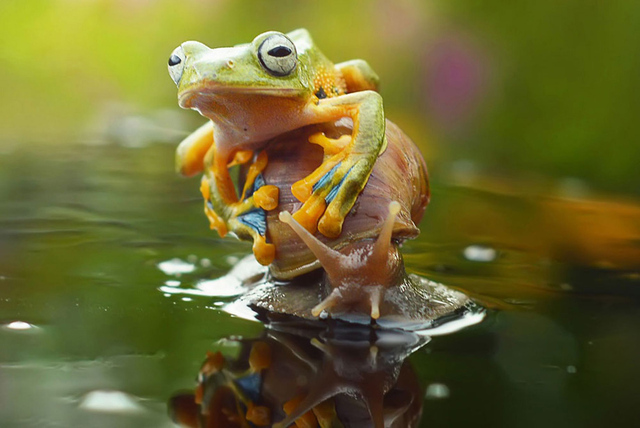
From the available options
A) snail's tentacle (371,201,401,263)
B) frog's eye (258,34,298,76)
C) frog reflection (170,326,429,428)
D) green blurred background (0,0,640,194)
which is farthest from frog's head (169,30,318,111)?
green blurred background (0,0,640,194)

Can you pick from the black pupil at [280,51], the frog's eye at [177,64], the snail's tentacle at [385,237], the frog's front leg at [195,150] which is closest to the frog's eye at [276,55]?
the black pupil at [280,51]

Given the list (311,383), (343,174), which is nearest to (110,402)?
(311,383)

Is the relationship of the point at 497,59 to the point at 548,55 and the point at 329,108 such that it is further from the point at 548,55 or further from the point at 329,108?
the point at 329,108

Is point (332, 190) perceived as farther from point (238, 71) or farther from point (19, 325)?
point (19, 325)

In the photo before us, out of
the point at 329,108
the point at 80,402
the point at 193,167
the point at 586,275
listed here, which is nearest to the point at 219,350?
the point at 80,402

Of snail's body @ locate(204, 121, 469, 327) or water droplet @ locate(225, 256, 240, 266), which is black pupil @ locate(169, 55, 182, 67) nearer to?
snail's body @ locate(204, 121, 469, 327)

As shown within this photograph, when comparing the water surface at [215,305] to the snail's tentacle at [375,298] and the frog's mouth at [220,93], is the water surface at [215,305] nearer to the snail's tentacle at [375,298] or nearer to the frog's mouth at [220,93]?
the snail's tentacle at [375,298]

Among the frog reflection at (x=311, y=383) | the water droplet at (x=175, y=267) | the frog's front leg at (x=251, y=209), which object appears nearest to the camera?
the frog reflection at (x=311, y=383)
